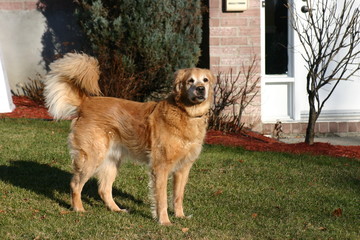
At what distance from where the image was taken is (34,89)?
40.5ft

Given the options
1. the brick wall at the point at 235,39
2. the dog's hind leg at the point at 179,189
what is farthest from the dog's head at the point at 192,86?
the brick wall at the point at 235,39

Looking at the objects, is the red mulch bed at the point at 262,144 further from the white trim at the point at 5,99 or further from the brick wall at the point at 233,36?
the brick wall at the point at 233,36

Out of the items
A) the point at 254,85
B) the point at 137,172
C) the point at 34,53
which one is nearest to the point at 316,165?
the point at 137,172

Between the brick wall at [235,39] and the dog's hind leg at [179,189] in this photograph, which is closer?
the dog's hind leg at [179,189]

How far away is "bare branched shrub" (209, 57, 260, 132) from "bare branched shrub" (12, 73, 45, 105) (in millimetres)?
3545

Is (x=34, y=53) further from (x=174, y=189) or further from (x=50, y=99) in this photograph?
(x=174, y=189)

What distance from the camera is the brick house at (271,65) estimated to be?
1084cm

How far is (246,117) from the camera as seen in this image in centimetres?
1091

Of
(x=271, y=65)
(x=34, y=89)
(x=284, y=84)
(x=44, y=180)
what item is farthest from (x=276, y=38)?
(x=44, y=180)

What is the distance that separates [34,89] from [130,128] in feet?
22.6

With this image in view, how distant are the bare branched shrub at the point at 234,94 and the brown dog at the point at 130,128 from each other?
14.4ft

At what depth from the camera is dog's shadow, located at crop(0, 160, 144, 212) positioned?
657 centimetres

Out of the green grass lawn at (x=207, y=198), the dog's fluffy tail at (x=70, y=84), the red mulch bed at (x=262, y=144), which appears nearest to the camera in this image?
the green grass lawn at (x=207, y=198)

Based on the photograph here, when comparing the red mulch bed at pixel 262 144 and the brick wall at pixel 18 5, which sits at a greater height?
the brick wall at pixel 18 5
